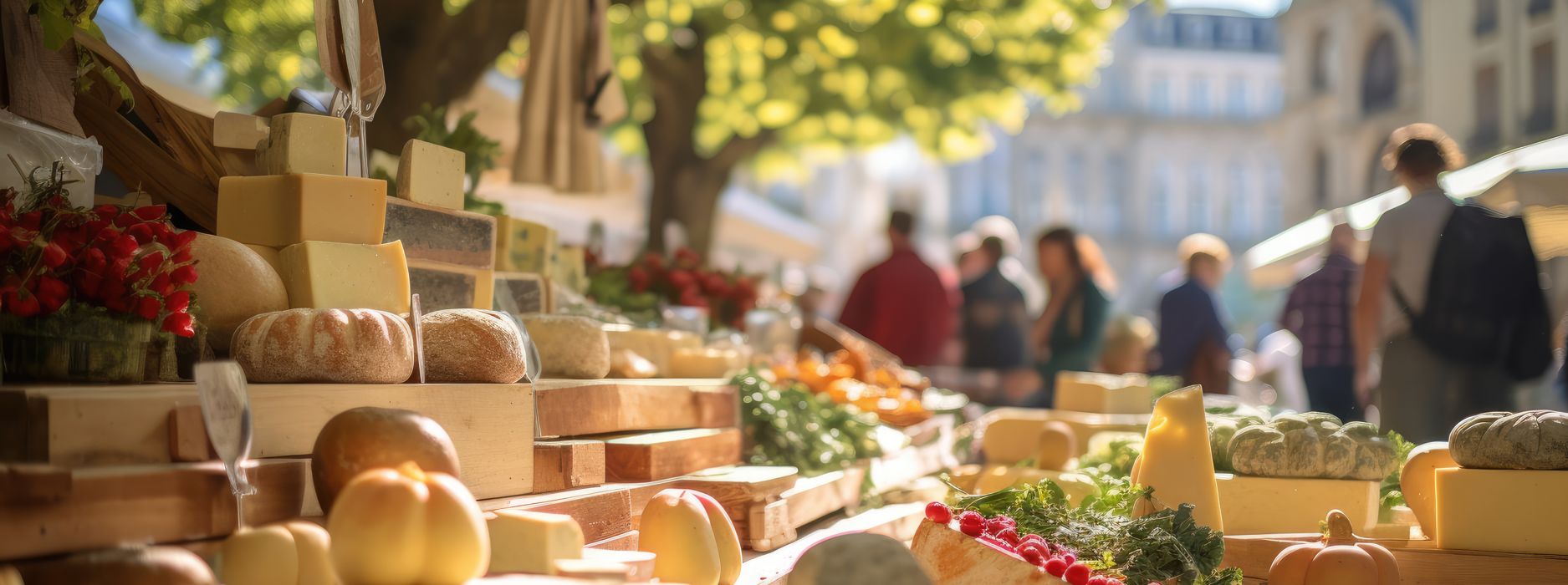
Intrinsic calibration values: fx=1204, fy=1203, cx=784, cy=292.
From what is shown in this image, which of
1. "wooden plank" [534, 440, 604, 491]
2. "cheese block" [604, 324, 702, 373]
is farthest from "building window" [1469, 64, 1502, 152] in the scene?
Answer: "wooden plank" [534, 440, 604, 491]

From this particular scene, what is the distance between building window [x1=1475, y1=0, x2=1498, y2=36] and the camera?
30.1 ft

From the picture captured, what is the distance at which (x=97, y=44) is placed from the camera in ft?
9.57

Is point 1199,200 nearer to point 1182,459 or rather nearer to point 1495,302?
point 1495,302

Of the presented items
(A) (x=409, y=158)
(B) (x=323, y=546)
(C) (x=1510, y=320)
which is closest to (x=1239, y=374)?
(C) (x=1510, y=320)

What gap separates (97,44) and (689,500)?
187 cm

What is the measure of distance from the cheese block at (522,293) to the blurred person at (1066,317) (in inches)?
169

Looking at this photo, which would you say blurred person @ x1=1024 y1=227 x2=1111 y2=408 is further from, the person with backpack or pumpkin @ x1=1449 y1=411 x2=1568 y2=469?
pumpkin @ x1=1449 y1=411 x2=1568 y2=469

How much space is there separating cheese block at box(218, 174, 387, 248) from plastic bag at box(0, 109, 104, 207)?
271 mm

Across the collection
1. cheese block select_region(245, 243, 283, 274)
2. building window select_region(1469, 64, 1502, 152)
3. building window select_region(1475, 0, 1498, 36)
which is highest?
building window select_region(1475, 0, 1498, 36)

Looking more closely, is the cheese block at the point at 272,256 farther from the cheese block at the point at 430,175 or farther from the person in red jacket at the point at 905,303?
the person in red jacket at the point at 905,303

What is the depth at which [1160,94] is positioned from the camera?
42312 millimetres

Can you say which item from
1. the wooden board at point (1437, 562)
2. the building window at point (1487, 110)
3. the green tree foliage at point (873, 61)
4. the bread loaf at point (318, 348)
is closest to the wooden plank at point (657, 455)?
the bread loaf at point (318, 348)

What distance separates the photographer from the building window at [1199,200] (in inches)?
1652

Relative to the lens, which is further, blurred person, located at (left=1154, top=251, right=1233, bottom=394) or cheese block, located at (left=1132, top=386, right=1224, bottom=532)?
blurred person, located at (left=1154, top=251, right=1233, bottom=394)
